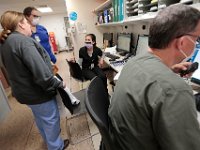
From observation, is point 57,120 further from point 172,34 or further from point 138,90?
point 172,34

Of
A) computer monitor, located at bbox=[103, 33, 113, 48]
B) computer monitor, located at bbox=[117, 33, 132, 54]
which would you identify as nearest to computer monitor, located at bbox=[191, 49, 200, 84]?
computer monitor, located at bbox=[117, 33, 132, 54]

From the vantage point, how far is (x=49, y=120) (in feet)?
5.09

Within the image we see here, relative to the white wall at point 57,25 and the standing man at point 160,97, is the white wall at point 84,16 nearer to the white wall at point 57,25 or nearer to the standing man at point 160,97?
the standing man at point 160,97

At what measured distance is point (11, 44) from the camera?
124cm

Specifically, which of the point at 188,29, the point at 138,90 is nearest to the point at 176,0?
the point at 188,29

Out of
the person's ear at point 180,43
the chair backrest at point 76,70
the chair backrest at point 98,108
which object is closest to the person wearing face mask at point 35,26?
the chair backrest at point 76,70

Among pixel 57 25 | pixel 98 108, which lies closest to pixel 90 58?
pixel 98 108

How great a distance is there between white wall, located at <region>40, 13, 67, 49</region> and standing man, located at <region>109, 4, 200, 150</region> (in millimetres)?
10653

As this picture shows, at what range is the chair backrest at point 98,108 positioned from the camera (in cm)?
62

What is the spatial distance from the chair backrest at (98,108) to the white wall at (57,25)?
34.3ft

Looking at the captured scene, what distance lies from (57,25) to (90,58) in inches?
341

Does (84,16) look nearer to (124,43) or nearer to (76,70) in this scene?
(124,43)

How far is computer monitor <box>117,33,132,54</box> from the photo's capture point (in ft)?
8.72

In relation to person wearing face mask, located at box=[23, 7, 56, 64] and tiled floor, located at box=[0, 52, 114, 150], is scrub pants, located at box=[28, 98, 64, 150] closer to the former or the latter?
tiled floor, located at box=[0, 52, 114, 150]
